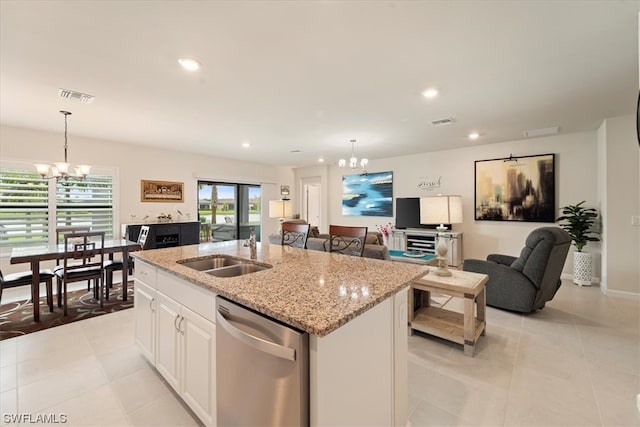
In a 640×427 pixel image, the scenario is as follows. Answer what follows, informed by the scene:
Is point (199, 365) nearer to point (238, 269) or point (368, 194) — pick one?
point (238, 269)

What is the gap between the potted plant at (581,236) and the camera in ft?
13.9

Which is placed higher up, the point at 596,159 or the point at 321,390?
the point at 596,159

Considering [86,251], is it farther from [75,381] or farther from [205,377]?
[205,377]

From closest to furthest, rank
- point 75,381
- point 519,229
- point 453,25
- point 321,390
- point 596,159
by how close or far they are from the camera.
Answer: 1. point 321,390
2. point 453,25
3. point 75,381
4. point 596,159
5. point 519,229

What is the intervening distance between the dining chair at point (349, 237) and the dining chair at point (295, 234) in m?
0.27

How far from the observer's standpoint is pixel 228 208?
7172 mm

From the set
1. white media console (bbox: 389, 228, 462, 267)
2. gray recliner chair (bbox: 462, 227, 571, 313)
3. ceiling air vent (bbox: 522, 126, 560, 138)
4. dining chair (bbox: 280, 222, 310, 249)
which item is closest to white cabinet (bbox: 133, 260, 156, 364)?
dining chair (bbox: 280, 222, 310, 249)

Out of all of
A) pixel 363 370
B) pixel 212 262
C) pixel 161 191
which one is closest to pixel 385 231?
pixel 212 262

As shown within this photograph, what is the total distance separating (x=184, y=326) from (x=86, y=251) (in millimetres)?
2604

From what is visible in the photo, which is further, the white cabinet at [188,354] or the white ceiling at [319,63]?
the white ceiling at [319,63]

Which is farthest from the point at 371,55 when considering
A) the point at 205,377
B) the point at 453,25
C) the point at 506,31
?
the point at 205,377

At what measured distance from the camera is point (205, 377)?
152 centimetres

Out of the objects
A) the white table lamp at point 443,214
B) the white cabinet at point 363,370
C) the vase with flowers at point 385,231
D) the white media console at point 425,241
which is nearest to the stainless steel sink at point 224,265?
the white cabinet at point 363,370

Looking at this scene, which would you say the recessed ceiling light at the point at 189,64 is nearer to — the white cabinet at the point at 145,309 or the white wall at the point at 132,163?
the white cabinet at the point at 145,309
